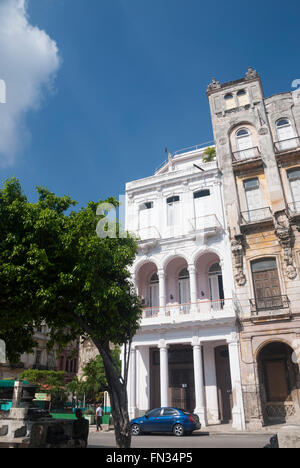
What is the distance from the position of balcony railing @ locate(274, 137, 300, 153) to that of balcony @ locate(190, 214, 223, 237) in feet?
20.4

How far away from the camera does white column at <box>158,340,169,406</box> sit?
19772 mm

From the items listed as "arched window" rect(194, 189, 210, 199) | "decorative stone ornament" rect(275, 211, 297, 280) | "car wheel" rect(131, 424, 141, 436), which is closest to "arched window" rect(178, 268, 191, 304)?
"arched window" rect(194, 189, 210, 199)

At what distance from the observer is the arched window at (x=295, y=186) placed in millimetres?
21017

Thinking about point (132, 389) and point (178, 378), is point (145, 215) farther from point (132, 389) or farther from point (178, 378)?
point (132, 389)

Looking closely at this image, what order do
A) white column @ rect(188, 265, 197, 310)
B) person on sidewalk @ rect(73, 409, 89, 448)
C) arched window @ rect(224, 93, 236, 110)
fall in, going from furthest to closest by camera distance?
arched window @ rect(224, 93, 236, 110) < white column @ rect(188, 265, 197, 310) < person on sidewalk @ rect(73, 409, 89, 448)

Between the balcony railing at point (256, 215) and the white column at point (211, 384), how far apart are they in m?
8.17

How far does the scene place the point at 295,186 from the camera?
71.4ft

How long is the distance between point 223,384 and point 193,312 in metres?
4.77

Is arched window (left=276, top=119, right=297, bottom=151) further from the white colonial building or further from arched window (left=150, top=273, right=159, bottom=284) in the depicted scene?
arched window (left=150, top=273, right=159, bottom=284)

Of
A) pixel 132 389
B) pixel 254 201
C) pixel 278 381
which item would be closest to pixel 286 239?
pixel 254 201

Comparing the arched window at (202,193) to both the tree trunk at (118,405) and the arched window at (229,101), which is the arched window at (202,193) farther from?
the tree trunk at (118,405)

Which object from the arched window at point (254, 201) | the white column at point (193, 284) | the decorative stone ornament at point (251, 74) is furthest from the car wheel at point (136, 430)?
the decorative stone ornament at point (251, 74)

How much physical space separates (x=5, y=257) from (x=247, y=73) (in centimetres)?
2356

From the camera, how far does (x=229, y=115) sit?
2544 cm
